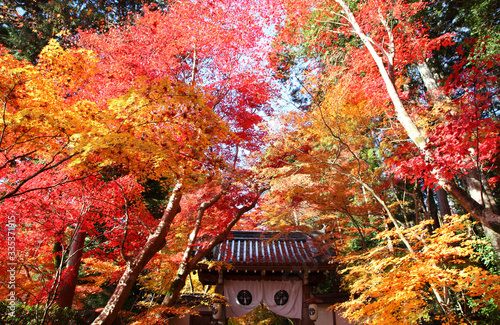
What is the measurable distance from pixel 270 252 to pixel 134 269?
584 cm

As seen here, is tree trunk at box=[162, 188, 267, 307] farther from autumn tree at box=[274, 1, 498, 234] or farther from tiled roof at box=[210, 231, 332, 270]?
Result: autumn tree at box=[274, 1, 498, 234]

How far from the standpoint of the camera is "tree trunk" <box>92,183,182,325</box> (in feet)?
15.3

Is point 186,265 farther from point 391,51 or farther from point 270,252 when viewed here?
point 391,51

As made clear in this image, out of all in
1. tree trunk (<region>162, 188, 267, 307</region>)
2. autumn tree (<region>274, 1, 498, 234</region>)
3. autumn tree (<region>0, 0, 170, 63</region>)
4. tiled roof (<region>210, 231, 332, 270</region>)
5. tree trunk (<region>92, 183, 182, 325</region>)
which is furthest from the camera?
autumn tree (<region>0, 0, 170, 63</region>)

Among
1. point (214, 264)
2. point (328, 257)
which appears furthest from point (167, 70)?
point (328, 257)

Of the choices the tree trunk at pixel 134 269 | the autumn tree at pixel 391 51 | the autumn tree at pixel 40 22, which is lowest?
the tree trunk at pixel 134 269

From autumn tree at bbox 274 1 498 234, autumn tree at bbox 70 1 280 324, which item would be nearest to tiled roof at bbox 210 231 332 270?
autumn tree at bbox 70 1 280 324

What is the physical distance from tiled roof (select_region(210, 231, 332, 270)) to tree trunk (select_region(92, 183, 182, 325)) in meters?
4.00

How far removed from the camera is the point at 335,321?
9039 millimetres

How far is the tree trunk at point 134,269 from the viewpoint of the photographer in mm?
4668

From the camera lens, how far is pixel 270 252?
10.0 meters

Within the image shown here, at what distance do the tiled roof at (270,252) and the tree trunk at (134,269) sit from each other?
4.00 meters

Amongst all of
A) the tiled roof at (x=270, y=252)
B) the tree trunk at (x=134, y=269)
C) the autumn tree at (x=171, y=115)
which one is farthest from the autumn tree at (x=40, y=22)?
the tiled roof at (x=270, y=252)

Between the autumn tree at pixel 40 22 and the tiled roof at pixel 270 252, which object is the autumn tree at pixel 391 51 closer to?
the tiled roof at pixel 270 252
